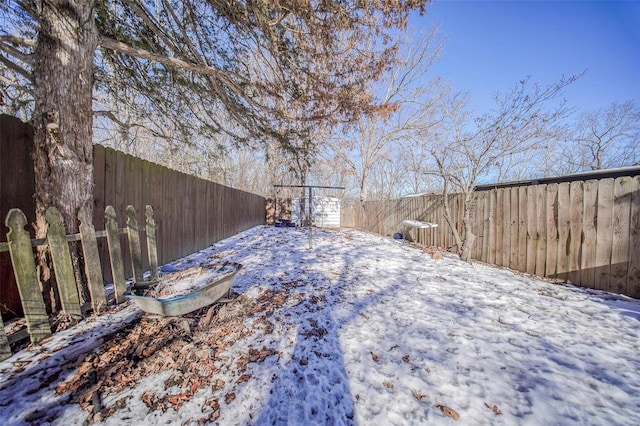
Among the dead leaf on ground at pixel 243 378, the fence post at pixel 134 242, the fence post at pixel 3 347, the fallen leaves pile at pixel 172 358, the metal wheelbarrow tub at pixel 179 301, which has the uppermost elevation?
the fence post at pixel 134 242

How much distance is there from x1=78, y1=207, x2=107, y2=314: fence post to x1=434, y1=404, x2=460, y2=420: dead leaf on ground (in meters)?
3.27

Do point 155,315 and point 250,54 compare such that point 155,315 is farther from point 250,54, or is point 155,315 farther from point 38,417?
point 250,54

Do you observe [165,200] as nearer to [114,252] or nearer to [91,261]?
[114,252]

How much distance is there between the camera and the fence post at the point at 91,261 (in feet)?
7.95

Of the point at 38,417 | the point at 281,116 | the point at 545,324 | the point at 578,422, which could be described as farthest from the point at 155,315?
the point at 545,324

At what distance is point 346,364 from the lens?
1859 mm

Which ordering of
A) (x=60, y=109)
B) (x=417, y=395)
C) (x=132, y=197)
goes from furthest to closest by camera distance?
(x=132, y=197) → (x=60, y=109) → (x=417, y=395)

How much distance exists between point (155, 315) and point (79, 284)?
3.39 ft

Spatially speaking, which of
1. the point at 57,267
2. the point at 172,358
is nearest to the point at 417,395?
the point at 172,358

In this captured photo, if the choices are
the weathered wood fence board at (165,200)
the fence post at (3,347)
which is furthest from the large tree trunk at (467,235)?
the fence post at (3,347)

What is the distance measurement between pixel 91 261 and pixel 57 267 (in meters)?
0.28

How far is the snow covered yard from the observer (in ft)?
4.71

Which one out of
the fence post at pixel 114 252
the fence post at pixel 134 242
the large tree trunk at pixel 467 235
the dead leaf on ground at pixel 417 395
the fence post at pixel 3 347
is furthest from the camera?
the large tree trunk at pixel 467 235

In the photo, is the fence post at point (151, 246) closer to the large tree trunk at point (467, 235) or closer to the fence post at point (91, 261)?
the fence post at point (91, 261)
